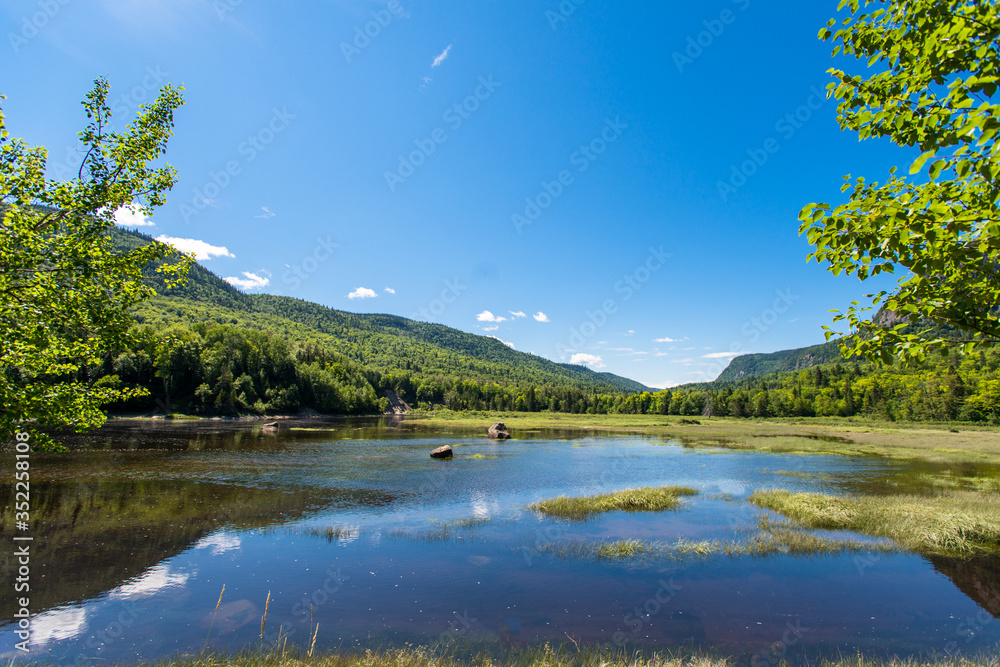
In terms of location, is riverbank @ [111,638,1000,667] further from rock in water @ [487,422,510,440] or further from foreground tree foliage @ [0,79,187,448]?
rock in water @ [487,422,510,440]

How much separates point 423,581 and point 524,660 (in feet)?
20.6

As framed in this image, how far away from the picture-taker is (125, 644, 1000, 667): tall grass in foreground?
10.6m

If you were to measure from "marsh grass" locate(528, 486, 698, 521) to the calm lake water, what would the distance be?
1.13m

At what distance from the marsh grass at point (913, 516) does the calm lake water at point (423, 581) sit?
1770 mm

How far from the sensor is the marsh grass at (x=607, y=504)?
2686cm

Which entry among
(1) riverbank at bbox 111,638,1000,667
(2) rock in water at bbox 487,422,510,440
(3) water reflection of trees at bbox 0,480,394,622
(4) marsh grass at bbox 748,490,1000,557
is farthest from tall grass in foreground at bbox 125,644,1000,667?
(2) rock in water at bbox 487,422,510,440

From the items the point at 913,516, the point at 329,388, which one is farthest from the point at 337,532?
the point at 329,388

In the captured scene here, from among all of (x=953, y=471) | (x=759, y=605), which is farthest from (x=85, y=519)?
(x=953, y=471)

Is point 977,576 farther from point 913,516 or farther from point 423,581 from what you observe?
point 423,581

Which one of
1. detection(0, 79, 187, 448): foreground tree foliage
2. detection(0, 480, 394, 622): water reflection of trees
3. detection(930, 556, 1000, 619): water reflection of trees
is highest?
detection(0, 79, 187, 448): foreground tree foliage

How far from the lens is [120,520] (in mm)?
22141

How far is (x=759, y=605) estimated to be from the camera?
48.2 ft

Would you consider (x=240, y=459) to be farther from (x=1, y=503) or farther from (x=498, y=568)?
(x=498, y=568)

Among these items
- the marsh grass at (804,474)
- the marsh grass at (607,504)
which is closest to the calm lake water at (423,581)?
the marsh grass at (607,504)
